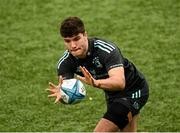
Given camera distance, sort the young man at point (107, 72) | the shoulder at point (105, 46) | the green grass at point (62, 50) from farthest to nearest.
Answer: the green grass at point (62, 50) → the shoulder at point (105, 46) → the young man at point (107, 72)

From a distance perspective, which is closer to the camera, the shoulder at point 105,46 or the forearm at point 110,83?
the forearm at point 110,83

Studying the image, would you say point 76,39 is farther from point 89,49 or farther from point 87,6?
point 87,6

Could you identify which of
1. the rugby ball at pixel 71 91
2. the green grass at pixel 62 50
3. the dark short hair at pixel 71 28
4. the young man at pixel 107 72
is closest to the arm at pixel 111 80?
the young man at pixel 107 72

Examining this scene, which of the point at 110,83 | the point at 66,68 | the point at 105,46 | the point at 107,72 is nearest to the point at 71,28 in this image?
the point at 105,46

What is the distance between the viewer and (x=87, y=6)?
13617 mm

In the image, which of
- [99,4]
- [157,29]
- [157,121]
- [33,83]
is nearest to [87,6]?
[99,4]

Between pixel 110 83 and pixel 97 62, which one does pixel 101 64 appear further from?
pixel 110 83

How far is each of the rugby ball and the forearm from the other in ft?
1.86

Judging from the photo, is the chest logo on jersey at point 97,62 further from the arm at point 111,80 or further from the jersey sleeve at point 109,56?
the arm at point 111,80

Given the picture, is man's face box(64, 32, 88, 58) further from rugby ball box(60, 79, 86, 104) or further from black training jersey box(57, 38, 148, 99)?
rugby ball box(60, 79, 86, 104)

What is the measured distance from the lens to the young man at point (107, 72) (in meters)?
6.04

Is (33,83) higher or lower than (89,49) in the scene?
lower

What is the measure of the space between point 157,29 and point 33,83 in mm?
3850

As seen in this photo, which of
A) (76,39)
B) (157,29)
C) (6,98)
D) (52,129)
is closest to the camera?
(76,39)
